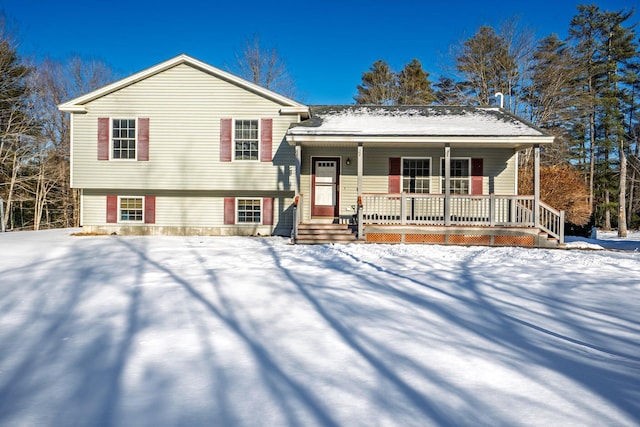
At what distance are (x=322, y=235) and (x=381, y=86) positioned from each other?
24185 mm

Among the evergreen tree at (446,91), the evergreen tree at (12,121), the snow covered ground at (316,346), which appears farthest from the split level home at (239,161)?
the evergreen tree at (446,91)

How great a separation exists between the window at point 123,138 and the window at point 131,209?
148 cm

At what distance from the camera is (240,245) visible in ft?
35.6

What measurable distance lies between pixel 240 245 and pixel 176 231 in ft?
13.5

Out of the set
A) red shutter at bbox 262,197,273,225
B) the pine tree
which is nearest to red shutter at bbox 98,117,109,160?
red shutter at bbox 262,197,273,225

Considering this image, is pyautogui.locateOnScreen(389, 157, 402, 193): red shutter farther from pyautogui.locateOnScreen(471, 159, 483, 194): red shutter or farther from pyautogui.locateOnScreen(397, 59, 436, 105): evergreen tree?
pyautogui.locateOnScreen(397, 59, 436, 105): evergreen tree

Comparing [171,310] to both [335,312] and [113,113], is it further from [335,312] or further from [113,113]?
[113,113]

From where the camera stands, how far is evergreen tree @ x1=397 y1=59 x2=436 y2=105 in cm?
3123

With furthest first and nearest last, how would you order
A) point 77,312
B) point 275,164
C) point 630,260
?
1. point 275,164
2. point 630,260
3. point 77,312

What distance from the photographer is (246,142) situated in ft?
44.3

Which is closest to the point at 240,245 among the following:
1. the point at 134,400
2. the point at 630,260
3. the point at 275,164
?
the point at 275,164

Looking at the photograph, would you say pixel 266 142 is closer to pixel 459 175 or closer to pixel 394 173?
pixel 394 173

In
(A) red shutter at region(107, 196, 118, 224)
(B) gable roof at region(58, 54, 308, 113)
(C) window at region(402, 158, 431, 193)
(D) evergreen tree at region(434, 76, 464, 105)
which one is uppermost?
(D) evergreen tree at region(434, 76, 464, 105)

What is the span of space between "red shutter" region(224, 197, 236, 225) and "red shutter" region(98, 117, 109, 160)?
4084mm
